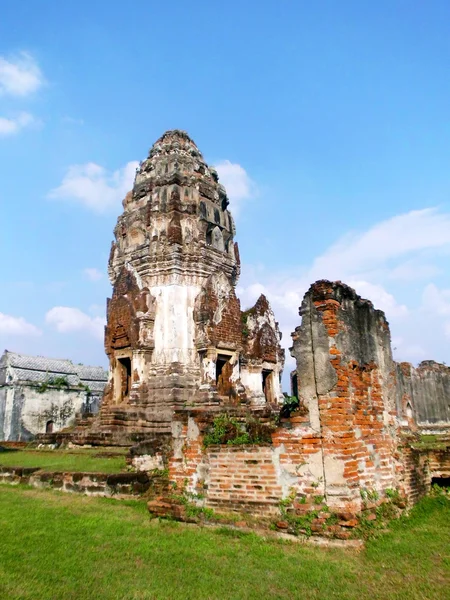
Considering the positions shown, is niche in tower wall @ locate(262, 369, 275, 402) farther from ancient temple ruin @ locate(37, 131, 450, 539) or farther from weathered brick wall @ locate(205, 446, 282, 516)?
weathered brick wall @ locate(205, 446, 282, 516)

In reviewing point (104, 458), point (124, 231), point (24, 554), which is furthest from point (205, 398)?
point (24, 554)

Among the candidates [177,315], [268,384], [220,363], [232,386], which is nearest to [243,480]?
[232,386]

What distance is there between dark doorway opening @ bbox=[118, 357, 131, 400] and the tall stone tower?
38mm

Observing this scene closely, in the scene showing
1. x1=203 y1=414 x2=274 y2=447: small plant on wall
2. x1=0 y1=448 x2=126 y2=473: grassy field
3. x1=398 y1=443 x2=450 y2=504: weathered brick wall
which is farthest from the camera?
x1=0 y1=448 x2=126 y2=473: grassy field

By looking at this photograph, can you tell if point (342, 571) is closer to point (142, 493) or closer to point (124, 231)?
point (142, 493)

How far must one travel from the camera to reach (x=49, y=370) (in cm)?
3167

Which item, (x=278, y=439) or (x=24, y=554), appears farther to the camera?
(x=278, y=439)

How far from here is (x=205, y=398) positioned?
622 inches

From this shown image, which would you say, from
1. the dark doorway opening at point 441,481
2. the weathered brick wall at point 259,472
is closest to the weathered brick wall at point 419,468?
the dark doorway opening at point 441,481

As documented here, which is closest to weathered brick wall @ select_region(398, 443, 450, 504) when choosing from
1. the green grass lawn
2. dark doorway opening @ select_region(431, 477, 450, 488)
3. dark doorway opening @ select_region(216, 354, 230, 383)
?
dark doorway opening @ select_region(431, 477, 450, 488)

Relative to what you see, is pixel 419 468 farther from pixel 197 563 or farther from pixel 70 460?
pixel 70 460

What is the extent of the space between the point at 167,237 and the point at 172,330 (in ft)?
11.5

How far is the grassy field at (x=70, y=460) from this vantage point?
11.1 metres

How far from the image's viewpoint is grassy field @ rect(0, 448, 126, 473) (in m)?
11.1
